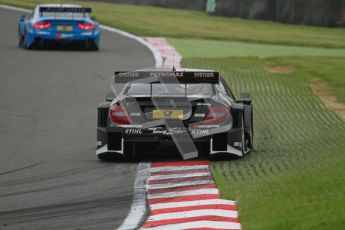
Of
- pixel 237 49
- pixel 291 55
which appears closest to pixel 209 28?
pixel 237 49

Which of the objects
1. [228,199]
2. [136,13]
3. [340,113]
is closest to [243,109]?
[228,199]

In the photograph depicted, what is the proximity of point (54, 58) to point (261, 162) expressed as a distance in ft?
50.7

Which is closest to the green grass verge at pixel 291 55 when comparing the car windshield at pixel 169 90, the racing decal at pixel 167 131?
the car windshield at pixel 169 90

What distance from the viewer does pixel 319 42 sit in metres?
35.9

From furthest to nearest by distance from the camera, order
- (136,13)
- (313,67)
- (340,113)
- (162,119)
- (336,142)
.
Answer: (136,13) → (313,67) → (340,113) → (336,142) → (162,119)

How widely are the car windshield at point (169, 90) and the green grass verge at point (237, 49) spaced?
15.7 metres

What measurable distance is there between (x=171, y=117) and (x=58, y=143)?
280cm

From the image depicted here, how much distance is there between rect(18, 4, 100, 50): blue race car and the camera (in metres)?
28.7

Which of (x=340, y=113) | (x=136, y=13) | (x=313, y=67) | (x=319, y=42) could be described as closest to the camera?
(x=340, y=113)

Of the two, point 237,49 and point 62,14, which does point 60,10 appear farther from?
point 237,49

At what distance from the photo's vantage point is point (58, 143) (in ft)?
49.9

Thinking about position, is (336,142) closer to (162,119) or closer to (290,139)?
(290,139)

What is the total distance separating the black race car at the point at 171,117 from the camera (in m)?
12.9

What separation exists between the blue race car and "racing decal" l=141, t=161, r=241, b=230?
639 inches
